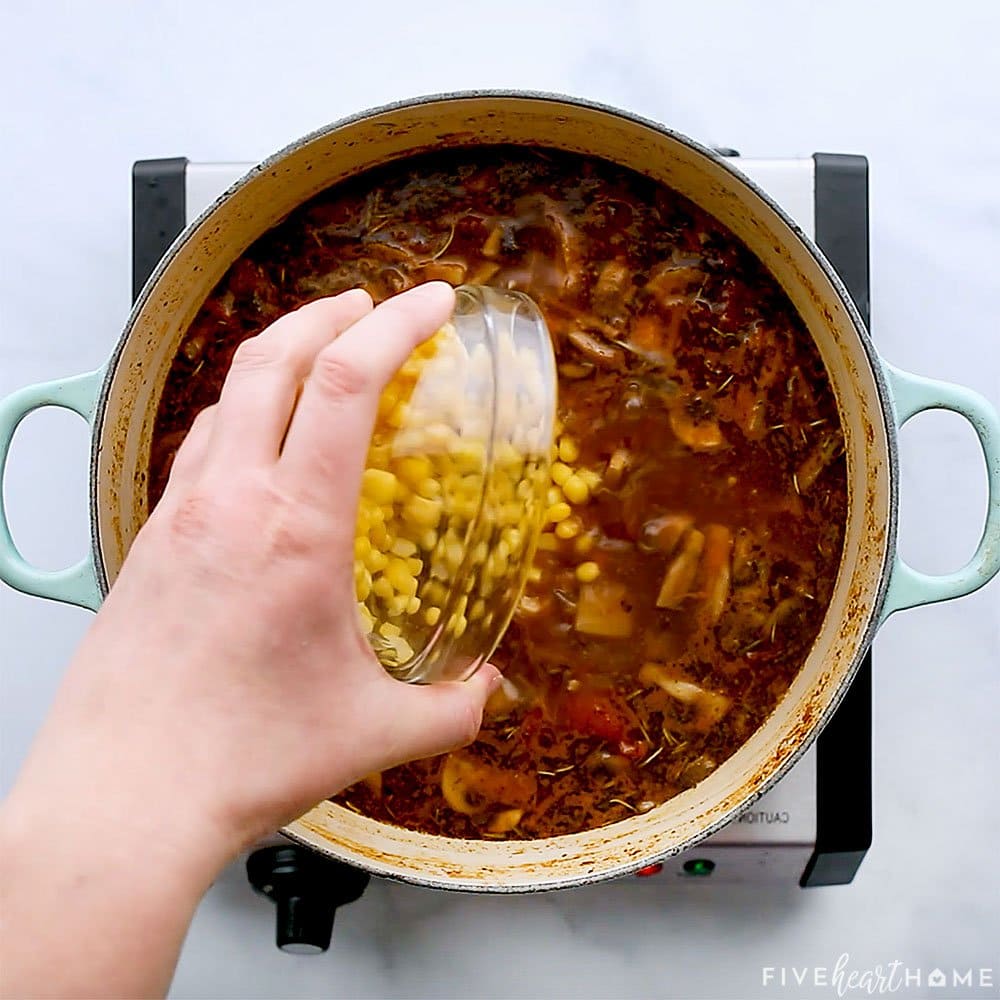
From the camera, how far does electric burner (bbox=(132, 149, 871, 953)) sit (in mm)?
1396

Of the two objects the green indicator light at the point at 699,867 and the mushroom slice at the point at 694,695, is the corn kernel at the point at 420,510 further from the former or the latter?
the green indicator light at the point at 699,867

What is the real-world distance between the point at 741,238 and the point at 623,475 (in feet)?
1.03

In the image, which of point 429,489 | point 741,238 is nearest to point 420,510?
point 429,489

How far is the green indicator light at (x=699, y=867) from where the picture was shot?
1470mm

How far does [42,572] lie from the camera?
4.12 feet

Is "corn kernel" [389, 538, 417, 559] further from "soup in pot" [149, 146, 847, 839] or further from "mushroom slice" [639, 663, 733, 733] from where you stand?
"mushroom slice" [639, 663, 733, 733]

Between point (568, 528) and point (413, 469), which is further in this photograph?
point (568, 528)

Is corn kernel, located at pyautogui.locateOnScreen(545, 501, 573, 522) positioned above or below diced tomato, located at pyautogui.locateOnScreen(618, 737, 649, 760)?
above

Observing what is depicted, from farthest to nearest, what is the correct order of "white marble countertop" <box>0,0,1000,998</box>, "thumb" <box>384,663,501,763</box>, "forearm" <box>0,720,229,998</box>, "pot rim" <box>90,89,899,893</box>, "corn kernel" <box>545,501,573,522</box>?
"white marble countertop" <box>0,0,1000,998</box>, "corn kernel" <box>545,501,573,522</box>, "pot rim" <box>90,89,899,893</box>, "thumb" <box>384,663,501,763</box>, "forearm" <box>0,720,229,998</box>

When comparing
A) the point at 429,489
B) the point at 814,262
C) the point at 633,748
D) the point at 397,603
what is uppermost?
the point at 814,262

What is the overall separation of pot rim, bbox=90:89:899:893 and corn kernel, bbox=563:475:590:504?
13.8 inches

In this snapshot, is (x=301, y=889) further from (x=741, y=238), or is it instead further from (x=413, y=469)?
(x=741, y=238)

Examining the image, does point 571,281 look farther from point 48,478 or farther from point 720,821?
point 48,478

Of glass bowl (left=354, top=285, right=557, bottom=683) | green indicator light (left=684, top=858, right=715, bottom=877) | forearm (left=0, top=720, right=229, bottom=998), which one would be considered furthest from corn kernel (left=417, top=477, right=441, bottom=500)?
green indicator light (left=684, top=858, right=715, bottom=877)
